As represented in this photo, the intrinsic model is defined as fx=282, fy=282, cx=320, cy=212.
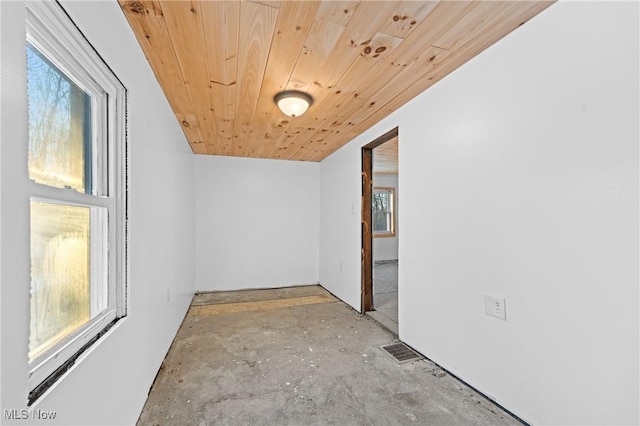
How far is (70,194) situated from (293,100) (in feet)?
→ 5.42

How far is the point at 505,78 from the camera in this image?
1681 mm

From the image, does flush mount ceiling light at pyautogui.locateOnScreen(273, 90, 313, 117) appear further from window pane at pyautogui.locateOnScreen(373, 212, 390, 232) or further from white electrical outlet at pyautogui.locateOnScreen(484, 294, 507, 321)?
window pane at pyautogui.locateOnScreen(373, 212, 390, 232)

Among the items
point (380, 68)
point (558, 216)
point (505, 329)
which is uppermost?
point (380, 68)

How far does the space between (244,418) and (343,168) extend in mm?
3088

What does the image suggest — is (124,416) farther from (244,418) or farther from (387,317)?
(387,317)

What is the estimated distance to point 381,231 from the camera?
7.24 m

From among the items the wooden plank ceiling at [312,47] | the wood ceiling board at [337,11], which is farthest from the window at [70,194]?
the wood ceiling board at [337,11]

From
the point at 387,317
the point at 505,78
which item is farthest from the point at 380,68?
the point at 387,317

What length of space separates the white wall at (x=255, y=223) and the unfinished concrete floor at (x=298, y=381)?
4.82 ft

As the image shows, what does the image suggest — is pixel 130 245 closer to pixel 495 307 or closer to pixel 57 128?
pixel 57 128

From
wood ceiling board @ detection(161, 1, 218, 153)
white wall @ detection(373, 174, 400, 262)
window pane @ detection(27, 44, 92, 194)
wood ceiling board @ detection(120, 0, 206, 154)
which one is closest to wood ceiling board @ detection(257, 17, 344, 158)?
wood ceiling board @ detection(161, 1, 218, 153)

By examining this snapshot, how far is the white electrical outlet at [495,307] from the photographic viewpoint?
169cm

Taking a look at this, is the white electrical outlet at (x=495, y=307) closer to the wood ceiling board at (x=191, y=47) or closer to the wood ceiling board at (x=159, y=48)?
the wood ceiling board at (x=191, y=47)

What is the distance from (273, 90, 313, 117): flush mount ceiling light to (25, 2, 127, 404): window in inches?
45.0
